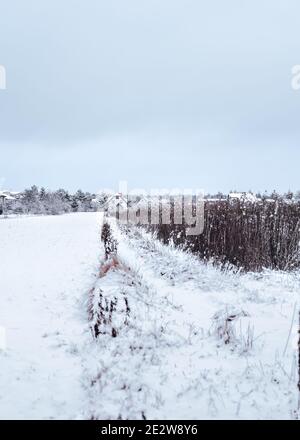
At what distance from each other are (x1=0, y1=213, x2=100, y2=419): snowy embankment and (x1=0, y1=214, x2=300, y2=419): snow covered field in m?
0.02

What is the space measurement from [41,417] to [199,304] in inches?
147

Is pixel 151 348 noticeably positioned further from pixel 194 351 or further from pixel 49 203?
pixel 49 203

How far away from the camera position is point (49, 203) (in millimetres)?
84938

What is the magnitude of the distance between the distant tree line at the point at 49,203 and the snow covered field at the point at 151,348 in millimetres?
75102

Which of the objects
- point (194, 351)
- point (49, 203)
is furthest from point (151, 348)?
point (49, 203)

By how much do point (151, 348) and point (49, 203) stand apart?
8344cm

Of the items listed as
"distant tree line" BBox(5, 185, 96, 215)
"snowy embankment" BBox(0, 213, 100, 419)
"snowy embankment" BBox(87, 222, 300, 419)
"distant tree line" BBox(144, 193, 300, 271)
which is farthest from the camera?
"distant tree line" BBox(5, 185, 96, 215)

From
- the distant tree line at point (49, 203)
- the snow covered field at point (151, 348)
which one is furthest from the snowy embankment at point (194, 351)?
the distant tree line at point (49, 203)

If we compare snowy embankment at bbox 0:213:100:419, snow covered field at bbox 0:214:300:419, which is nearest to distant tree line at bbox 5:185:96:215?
snowy embankment at bbox 0:213:100:419

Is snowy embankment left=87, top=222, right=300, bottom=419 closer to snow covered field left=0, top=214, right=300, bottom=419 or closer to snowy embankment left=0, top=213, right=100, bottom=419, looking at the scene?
snow covered field left=0, top=214, right=300, bottom=419

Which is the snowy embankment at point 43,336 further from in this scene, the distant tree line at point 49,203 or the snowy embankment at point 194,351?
the distant tree line at point 49,203

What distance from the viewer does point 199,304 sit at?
657 centimetres

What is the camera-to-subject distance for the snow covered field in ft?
11.0

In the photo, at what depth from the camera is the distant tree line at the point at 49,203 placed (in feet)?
263
